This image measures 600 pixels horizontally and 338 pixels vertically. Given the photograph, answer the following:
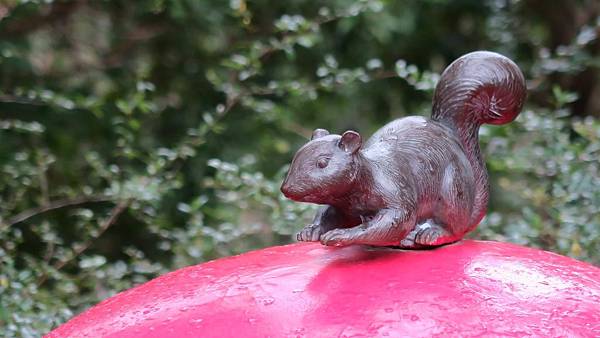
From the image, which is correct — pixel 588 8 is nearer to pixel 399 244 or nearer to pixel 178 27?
pixel 178 27

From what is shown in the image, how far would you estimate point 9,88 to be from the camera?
2963 millimetres

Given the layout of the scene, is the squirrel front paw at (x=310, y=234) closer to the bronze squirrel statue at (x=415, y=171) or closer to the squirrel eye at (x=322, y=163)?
the bronze squirrel statue at (x=415, y=171)

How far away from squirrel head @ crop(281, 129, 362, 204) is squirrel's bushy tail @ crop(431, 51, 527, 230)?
0.83ft

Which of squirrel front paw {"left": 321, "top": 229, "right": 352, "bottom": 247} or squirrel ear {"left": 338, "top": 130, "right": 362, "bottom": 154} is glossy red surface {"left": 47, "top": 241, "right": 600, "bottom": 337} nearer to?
squirrel front paw {"left": 321, "top": 229, "right": 352, "bottom": 247}

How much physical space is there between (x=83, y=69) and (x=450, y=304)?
8.29 feet

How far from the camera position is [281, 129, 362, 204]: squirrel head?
3.40 ft

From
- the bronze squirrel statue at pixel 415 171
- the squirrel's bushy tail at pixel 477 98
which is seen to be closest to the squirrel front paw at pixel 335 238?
the bronze squirrel statue at pixel 415 171

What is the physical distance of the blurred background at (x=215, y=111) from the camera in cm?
223

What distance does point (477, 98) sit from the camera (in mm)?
1247

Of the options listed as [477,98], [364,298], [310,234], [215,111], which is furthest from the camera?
[215,111]

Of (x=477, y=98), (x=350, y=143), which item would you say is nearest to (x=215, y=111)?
(x=477, y=98)

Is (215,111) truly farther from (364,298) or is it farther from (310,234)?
(364,298)

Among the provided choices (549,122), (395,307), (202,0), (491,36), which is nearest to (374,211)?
(395,307)

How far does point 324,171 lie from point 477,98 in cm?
34
